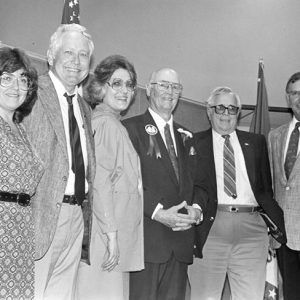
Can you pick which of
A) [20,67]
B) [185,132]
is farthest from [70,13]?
[20,67]

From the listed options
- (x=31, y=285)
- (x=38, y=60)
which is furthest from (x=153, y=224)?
(x=38, y=60)

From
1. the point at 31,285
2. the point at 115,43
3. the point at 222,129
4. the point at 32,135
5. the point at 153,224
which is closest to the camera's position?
the point at 31,285

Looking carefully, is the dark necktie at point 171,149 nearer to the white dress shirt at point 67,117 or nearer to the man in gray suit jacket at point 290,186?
the white dress shirt at point 67,117

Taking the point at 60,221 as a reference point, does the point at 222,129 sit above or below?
above

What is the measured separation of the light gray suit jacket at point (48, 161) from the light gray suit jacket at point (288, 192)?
1.56 meters

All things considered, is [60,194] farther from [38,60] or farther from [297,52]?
[297,52]

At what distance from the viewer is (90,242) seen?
233 centimetres

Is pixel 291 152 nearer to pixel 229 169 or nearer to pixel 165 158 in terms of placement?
pixel 229 169

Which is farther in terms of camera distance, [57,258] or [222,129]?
[222,129]

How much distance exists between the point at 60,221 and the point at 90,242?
278mm

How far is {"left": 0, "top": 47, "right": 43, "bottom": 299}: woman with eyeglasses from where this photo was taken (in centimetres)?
188

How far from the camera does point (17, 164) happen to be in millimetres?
1926

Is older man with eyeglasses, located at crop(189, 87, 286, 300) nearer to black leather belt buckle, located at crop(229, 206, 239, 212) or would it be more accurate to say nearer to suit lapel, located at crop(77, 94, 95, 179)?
black leather belt buckle, located at crop(229, 206, 239, 212)

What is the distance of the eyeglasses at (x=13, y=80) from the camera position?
6.43 feet
